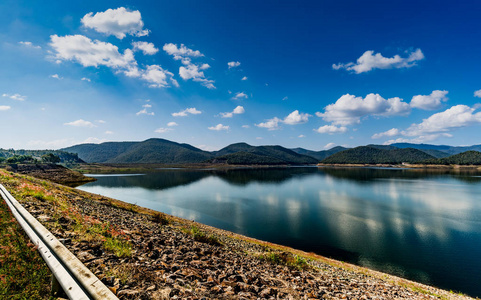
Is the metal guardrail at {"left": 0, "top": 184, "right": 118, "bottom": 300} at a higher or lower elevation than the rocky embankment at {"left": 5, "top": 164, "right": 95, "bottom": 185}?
higher

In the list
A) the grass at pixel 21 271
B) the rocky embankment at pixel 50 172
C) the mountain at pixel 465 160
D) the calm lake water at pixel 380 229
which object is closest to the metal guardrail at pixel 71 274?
the grass at pixel 21 271

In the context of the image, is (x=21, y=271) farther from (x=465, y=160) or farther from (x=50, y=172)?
(x=465, y=160)

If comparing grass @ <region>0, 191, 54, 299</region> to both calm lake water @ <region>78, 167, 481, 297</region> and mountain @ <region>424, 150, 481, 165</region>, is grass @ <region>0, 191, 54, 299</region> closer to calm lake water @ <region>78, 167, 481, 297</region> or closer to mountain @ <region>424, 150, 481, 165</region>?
calm lake water @ <region>78, 167, 481, 297</region>

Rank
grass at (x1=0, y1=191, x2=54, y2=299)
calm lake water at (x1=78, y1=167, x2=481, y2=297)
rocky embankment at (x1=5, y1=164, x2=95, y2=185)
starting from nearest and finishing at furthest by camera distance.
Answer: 1. grass at (x1=0, y1=191, x2=54, y2=299)
2. calm lake water at (x1=78, y1=167, x2=481, y2=297)
3. rocky embankment at (x1=5, y1=164, x2=95, y2=185)

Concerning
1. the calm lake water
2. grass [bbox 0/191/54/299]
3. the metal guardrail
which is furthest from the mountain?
grass [bbox 0/191/54/299]

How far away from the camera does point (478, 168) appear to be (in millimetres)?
159125

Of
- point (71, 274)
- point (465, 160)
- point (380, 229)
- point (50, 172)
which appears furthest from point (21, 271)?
point (465, 160)

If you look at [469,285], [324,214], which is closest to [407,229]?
[324,214]

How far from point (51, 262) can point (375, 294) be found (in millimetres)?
12091

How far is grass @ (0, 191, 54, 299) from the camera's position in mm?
3766

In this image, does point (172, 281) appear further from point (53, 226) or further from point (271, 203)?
point (271, 203)

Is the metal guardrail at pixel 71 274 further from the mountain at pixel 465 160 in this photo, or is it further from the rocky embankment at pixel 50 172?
the mountain at pixel 465 160

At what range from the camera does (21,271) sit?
4348 millimetres

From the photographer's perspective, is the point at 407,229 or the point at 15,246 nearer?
the point at 15,246
